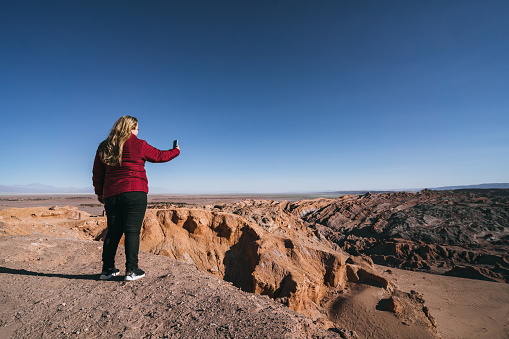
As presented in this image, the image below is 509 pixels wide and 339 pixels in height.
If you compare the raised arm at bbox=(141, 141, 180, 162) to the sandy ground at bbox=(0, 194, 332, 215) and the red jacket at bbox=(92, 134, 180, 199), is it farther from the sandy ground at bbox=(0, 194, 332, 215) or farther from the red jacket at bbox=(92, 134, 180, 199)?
the sandy ground at bbox=(0, 194, 332, 215)

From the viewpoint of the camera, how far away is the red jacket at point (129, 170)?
3.05m

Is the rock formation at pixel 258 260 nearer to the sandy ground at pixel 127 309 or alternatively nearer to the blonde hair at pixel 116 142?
the sandy ground at pixel 127 309

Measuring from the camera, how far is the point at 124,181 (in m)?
3.05

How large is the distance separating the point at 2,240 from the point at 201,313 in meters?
5.56

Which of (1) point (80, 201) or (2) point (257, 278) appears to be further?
(1) point (80, 201)

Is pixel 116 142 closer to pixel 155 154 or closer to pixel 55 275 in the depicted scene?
pixel 155 154

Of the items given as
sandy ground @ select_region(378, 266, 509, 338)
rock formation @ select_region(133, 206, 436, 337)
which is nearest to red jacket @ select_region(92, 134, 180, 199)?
rock formation @ select_region(133, 206, 436, 337)

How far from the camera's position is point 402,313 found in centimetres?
852

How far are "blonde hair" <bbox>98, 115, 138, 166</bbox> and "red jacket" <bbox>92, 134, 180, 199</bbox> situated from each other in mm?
69

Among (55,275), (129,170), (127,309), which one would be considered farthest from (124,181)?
(55,275)

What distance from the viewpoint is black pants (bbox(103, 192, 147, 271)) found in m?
3.04

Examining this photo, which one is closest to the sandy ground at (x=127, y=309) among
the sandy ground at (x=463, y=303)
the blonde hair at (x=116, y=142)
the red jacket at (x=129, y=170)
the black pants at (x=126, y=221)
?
the black pants at (x=126, y=221)

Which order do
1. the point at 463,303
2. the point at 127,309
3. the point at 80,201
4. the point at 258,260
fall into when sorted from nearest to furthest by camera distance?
the point at 127,309, the point at 258,260, the point at 463,303, the point at 80,201

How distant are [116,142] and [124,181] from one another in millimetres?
541
